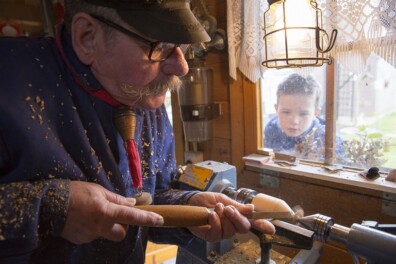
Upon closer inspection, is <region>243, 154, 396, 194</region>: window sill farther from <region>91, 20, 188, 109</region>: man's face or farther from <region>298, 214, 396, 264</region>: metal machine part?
<region>91, 20, 188, 109</region>: man's face

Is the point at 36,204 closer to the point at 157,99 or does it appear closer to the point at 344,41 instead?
the point at 157,99

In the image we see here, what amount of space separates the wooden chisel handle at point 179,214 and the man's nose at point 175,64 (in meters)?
0.31

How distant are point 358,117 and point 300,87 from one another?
26cm

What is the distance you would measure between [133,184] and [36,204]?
0.27 metres

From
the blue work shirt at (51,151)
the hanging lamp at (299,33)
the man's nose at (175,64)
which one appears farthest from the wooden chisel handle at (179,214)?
the hanging lamp at (299,33)

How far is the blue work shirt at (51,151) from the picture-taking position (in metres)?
0.48

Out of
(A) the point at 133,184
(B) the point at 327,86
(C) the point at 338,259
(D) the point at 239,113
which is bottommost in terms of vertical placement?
(C) the point at 338,259

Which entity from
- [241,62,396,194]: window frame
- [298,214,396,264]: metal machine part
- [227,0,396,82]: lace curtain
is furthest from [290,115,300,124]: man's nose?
[298,214,396,264]: metal machine part

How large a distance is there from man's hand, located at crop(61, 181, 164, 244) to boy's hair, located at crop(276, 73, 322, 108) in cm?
92

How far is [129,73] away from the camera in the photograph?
60 centimetres

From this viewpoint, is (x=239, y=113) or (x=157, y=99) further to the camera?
(x=239, y=113)

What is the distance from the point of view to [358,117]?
3.61 ft

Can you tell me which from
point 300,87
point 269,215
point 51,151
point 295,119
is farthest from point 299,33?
point 51,151

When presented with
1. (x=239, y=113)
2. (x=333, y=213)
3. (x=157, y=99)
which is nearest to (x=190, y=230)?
(x=157, y=99)
